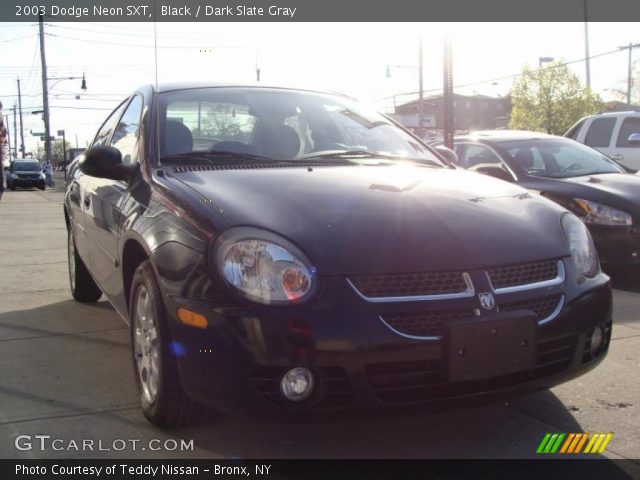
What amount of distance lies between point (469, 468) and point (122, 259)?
1.81m

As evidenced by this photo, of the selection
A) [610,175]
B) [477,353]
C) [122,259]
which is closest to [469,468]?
[477,353]

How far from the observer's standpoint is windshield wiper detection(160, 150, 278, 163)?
3.34 metres

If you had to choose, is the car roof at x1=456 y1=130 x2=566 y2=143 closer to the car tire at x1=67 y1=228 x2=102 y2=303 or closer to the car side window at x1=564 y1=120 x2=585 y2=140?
the car side window at x1=564 y1=120 x2=585 y2=140

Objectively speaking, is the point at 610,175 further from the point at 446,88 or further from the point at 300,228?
the point at 300,228

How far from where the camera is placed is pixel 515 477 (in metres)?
2.46

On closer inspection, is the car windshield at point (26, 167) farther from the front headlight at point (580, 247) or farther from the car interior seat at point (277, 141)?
the front headlight at point (580, 247)

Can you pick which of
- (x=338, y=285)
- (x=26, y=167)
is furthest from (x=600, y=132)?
(x=26, y=167)

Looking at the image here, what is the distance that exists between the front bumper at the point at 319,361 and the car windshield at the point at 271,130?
1.25m

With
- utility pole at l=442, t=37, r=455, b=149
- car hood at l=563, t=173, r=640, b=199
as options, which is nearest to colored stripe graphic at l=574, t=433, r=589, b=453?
car hood at l=563, t=173, r=640, b=199

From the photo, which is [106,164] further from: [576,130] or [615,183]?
[576,130]

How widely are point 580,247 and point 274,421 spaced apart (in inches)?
58.3

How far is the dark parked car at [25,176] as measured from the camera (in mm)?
33094

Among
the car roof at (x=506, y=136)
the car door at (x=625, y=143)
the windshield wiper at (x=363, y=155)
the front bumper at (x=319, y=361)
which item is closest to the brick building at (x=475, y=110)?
the car door at (x=625, y=143)

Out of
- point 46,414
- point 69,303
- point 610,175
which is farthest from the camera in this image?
point 610,175
